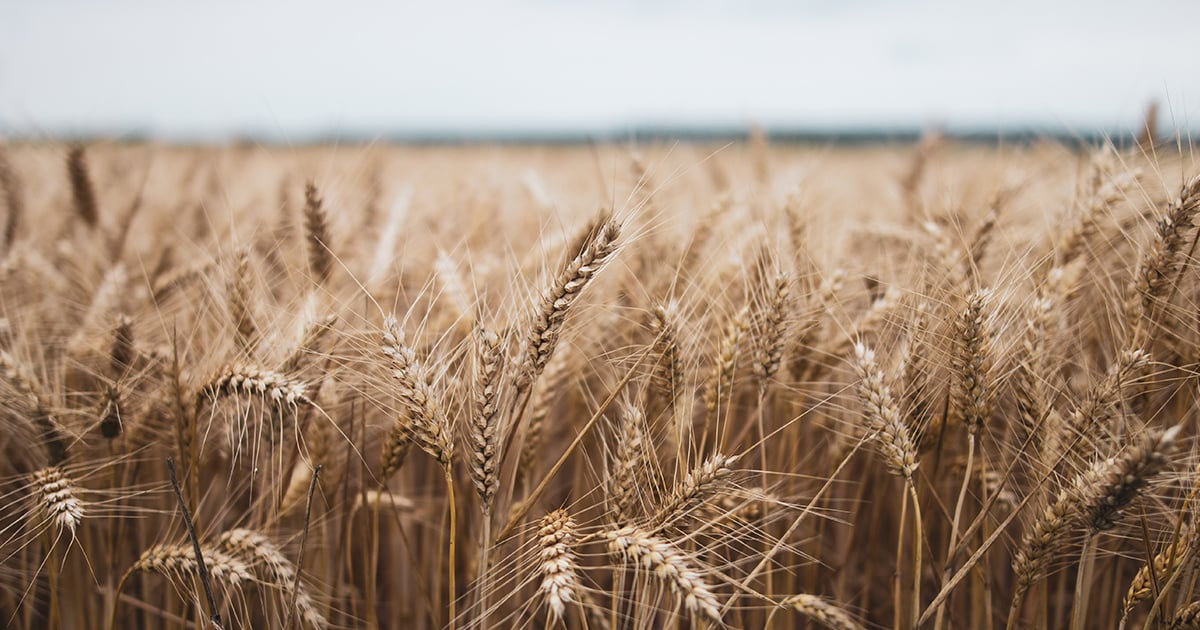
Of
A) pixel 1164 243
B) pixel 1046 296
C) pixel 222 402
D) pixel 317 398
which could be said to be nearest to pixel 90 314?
pixel 222 402

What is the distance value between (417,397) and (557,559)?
36cm

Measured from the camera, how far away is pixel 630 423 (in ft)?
4.06

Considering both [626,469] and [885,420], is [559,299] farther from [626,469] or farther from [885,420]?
[885,420]

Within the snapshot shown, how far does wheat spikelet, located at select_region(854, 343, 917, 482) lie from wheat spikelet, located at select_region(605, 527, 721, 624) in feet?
1.43

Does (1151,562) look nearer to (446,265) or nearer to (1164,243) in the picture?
(1164,243)

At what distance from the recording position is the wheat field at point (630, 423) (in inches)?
45.0

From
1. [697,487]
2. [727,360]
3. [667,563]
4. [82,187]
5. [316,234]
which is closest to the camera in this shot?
[667,563]

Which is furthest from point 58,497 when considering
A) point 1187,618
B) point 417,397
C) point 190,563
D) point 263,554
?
point 1187,618

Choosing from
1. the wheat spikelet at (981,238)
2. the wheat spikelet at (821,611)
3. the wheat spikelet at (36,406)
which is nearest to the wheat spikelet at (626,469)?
the wheat spikelet at (821,611)

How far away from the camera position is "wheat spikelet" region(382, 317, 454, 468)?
109cm

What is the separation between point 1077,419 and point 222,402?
175 cm

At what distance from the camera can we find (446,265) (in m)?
1.58

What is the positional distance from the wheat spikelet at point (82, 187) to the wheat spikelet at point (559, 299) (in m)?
2.46

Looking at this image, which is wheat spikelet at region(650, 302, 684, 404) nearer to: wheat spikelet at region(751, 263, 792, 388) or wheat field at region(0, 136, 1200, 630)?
wheat field at region(0, 136, 1200, 630)
